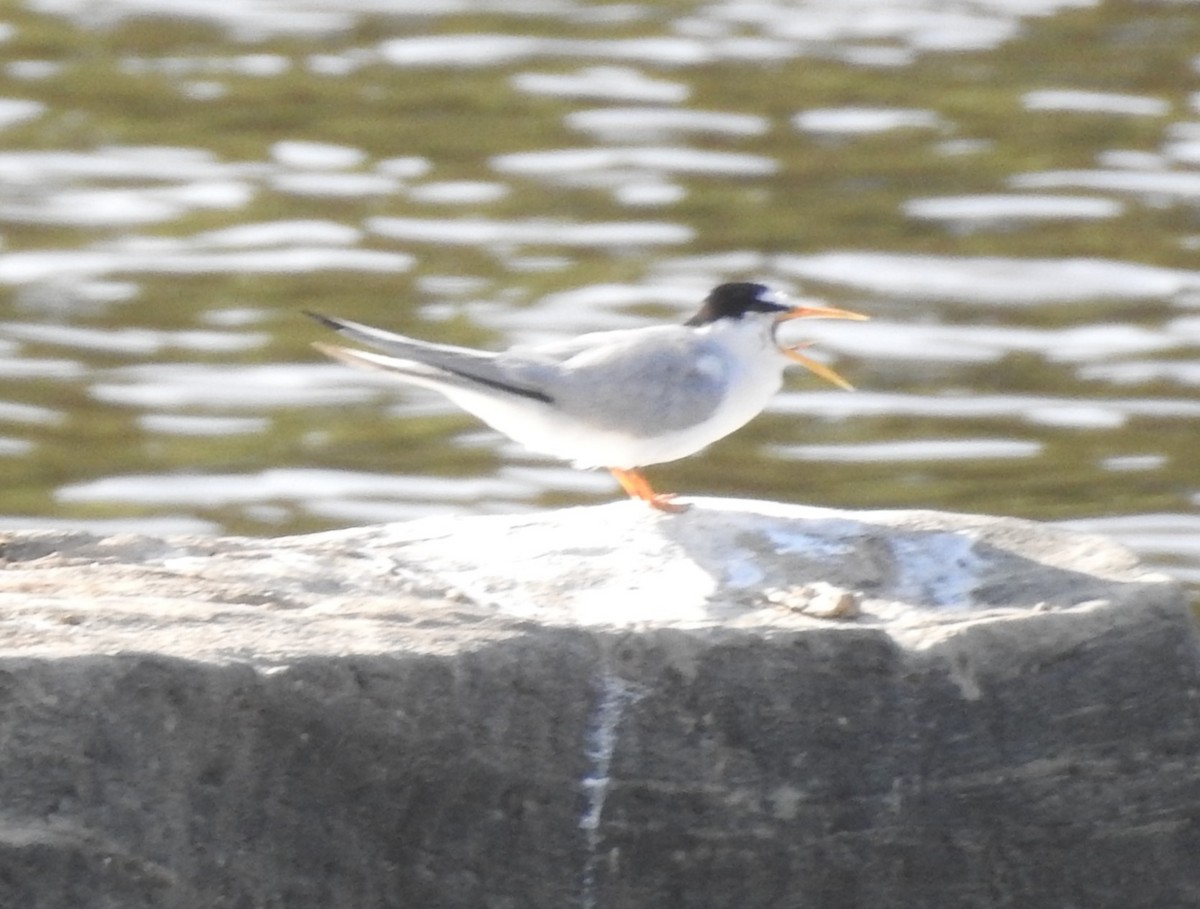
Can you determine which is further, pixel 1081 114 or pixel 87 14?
pixel 87 14

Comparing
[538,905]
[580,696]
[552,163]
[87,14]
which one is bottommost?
[538,905]

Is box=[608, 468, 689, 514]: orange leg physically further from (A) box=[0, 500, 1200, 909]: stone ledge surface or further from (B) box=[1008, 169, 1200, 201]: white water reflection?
(B) box=[1008, 169, 1200, 201]: white water reflection

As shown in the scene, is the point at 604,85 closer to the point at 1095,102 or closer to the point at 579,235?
the point at 579,235

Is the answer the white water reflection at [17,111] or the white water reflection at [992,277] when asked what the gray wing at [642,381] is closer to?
the white water reflection at [992,277]

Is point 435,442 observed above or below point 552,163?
below

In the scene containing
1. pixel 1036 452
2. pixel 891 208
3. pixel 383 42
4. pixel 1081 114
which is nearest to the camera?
pixel 1036 452

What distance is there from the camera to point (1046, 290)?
15242mm

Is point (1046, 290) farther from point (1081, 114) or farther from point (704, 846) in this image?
point (704, 846)

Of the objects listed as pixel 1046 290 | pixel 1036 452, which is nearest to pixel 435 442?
pixel 1036 452

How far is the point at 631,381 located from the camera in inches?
311

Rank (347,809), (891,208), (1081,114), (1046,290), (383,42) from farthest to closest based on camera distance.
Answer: (383,42) < (1081,114) < (891,208) < (1046,290) < (347,809)

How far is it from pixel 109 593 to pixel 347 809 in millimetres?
962

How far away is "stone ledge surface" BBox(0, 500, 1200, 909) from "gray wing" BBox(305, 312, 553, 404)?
2.15 ft

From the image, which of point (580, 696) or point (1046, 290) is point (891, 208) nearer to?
point (1046, 290)
